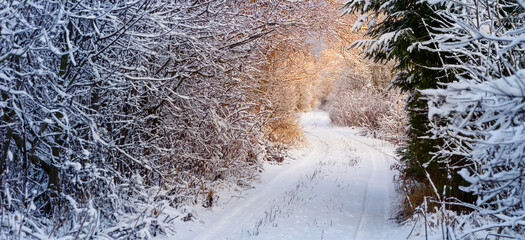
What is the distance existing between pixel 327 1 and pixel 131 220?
24.8ft

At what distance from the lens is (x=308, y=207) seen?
→ 6570 millimetres

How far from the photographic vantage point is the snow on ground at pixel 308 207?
5.13 metres

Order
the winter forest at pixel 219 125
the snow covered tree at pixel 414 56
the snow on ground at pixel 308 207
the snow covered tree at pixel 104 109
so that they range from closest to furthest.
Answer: the winter forest at pixel 219 125
the snow covered tree at pixel 104 109
the snow on ground at pixel 308 207
the snow covered tree at pixel 414 56

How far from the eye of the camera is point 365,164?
37.5ft

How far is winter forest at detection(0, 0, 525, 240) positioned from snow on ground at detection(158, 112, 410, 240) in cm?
5

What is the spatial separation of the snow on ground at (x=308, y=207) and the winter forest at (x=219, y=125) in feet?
0.16

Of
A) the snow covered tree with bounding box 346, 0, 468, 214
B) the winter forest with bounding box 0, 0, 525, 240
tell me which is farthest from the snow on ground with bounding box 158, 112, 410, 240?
the snow covered tree with bounding box 346, 0, 468, 214

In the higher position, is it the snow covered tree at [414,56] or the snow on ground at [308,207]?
the snow covered tree at [414,56]

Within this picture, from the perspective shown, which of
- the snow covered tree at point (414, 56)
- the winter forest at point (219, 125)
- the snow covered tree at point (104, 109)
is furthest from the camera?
the snow covered tree at point (414, 56)

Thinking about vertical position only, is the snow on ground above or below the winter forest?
below

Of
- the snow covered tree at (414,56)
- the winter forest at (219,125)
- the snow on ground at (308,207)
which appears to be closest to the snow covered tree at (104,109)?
the winter forest at (219,125)

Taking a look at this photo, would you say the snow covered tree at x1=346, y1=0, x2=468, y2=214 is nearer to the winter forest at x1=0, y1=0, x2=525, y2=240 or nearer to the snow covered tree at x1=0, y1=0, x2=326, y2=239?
the winter forest at x1=0, y1=0, x2=525, y2=240

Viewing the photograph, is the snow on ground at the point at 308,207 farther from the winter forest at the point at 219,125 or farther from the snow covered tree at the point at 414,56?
the snow covered tree at the point at 414,56

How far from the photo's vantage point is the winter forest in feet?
9.15
